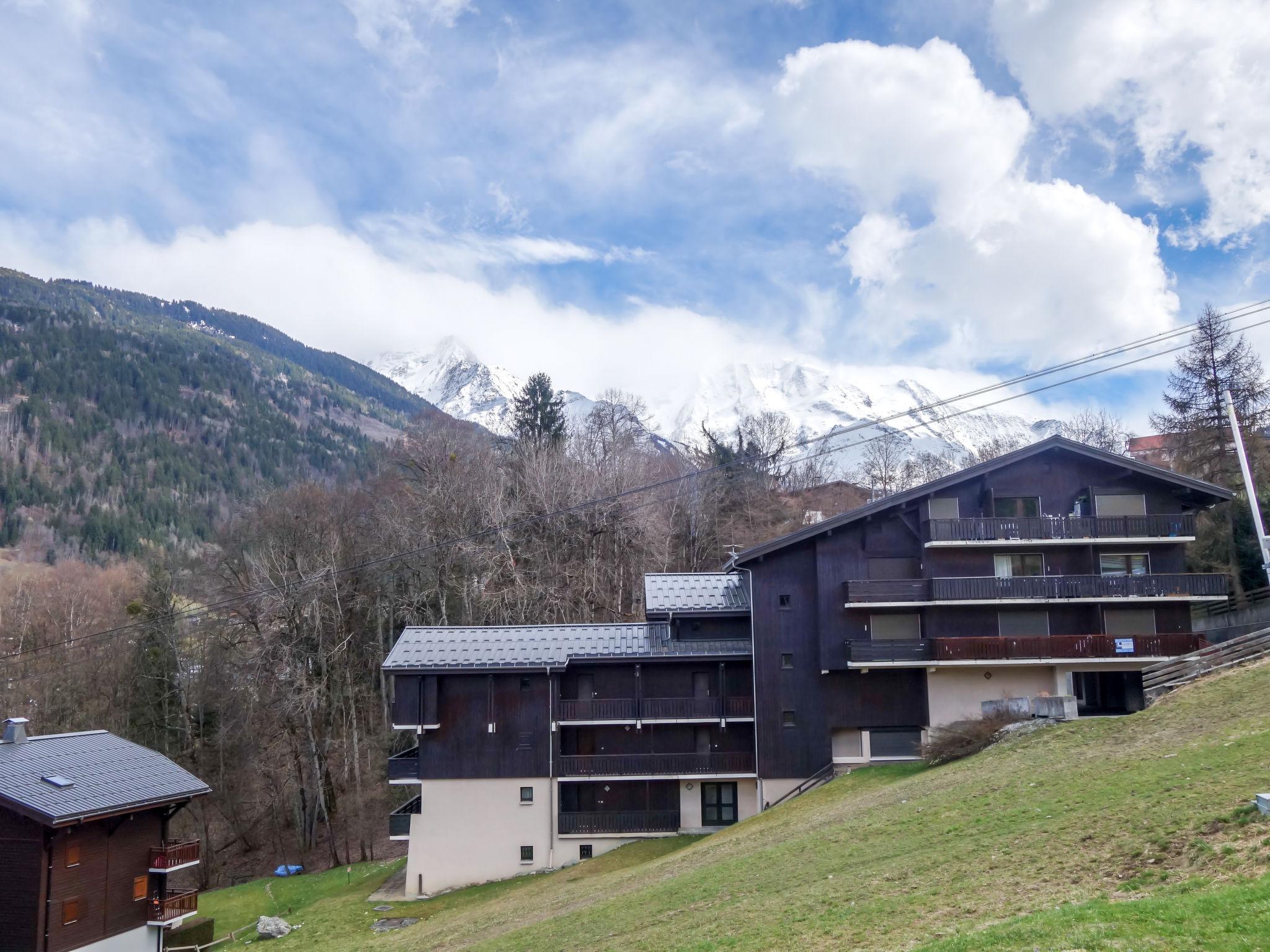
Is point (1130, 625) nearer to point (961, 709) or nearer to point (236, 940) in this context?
point (961, 709)

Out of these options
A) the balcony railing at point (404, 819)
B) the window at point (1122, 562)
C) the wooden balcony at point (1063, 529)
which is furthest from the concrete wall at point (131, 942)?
the window at point (1122, 562)

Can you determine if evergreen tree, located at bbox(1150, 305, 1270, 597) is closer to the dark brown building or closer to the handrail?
the handrail

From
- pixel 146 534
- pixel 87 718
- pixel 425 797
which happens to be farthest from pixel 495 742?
pixel 146 534

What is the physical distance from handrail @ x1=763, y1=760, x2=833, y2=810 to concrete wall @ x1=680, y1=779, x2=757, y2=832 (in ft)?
3.48

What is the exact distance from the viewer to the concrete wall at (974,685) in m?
33.7

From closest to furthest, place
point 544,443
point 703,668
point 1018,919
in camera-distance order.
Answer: point 1018,919, point 703,668, point 544,443

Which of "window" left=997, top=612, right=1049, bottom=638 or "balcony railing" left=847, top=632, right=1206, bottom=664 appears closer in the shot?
"balcony railing" left=847, top=632, right=1206, bottom=664

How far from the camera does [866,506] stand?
34688mm

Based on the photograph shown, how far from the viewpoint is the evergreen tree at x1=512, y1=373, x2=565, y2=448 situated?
66.9 metres

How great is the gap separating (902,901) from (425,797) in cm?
2432

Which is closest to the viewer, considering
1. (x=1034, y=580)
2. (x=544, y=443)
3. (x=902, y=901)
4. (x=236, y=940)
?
(x=902, y=901)

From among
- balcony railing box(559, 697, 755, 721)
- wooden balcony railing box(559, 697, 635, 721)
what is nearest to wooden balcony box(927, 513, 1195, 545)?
balcony railing box(559, 697, 755, 721)

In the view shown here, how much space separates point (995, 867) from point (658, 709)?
2176 centimetres

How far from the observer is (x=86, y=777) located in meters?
28.8
